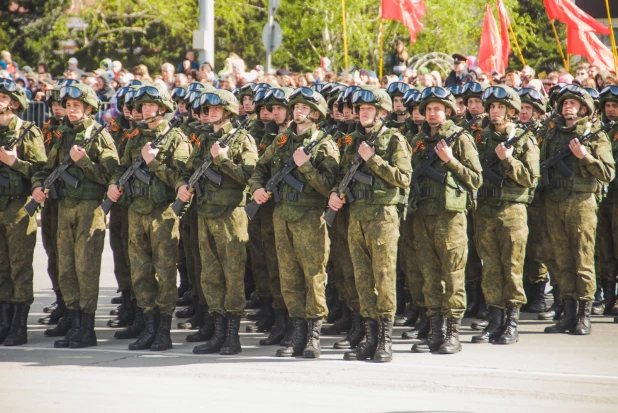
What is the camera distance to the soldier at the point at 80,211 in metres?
10.3

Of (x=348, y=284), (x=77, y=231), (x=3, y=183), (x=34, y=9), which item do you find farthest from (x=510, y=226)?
(x=34, y=9)

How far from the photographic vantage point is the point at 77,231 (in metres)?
10.4

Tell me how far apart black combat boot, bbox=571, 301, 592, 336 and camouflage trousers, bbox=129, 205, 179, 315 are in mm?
3993

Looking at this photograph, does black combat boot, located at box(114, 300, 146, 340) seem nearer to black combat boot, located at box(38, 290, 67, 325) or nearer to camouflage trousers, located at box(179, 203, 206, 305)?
camouflage trousers, located at box(179, 203, 206, 305)

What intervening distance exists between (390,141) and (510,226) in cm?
167

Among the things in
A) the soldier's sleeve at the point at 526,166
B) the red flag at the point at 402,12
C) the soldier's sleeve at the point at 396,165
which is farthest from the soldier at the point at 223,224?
the red flag at the point at 402,12

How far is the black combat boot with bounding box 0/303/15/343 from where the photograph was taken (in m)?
10.6

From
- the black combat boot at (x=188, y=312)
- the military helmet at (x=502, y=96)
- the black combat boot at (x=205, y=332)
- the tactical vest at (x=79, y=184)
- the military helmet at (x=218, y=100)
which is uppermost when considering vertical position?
the military helmet at (x=502, y=96)

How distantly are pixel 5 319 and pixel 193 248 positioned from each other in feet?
6.47

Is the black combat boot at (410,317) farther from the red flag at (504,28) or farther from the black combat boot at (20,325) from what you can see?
the red flag at (504,28)

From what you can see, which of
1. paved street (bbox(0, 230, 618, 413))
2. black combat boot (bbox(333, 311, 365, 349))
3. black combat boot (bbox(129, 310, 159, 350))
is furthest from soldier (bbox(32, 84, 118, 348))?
black combat boot (bbox(333, 311, 365, 349))

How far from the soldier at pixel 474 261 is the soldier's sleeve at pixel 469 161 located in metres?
1.18

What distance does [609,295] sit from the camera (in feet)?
38.8

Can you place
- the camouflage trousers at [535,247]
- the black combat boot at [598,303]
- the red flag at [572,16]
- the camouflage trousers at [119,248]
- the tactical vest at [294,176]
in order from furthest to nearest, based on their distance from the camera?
the red flag at [572,16] < the black combat boot at [598,303] < the camouflage trousers at [535,247] < the camouflage trousers at [119,248] < the tactical vest at [294,176]
